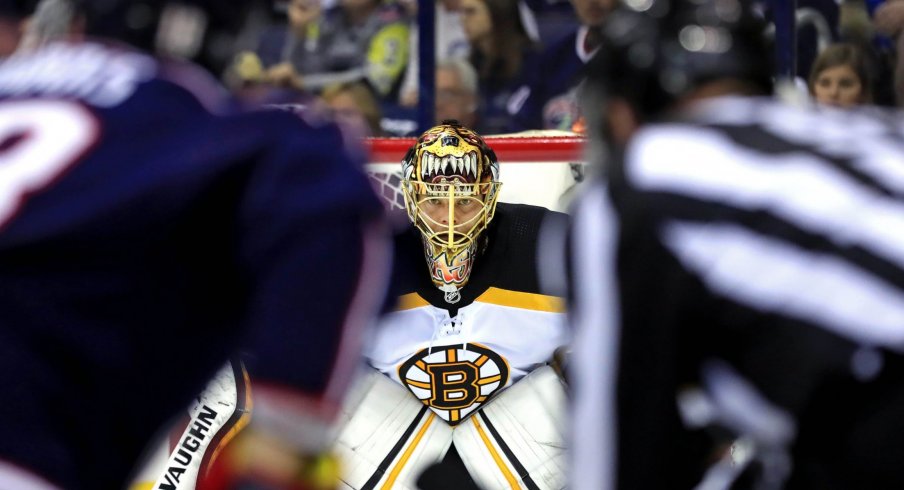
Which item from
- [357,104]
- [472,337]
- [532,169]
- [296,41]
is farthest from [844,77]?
[296,41]

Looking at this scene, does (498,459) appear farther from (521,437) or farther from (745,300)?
(745,300)

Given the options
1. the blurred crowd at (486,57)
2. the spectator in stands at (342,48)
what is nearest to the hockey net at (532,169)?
the blurred crowd at (486,57)

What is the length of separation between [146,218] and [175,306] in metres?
0.13

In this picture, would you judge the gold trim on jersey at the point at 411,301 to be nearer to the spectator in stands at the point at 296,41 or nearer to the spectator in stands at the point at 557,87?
the spectator in stands at the point at 557,87

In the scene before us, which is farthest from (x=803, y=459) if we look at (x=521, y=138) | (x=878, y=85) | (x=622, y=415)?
(x=878, y=85)

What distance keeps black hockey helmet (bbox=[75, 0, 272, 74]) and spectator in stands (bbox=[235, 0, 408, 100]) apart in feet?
12.4

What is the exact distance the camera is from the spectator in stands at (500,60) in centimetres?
488

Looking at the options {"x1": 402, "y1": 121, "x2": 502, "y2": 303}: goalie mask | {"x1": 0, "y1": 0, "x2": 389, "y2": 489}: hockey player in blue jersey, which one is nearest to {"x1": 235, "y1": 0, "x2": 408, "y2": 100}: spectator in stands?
{"x1": 402, "y1": 121, "x2": 502, "y2": 303}: goalie mask

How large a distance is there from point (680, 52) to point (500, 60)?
3425 mm

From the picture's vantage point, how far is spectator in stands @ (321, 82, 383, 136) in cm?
490

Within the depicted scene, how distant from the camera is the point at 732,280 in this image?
137 centimetres

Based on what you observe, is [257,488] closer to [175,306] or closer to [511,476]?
[175,306]

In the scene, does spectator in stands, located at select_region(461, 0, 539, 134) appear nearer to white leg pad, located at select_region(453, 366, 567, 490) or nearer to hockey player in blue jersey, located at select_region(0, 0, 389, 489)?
white leg pad, located at select_region(453, 366, 567, 490)

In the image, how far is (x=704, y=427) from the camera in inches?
58.5
